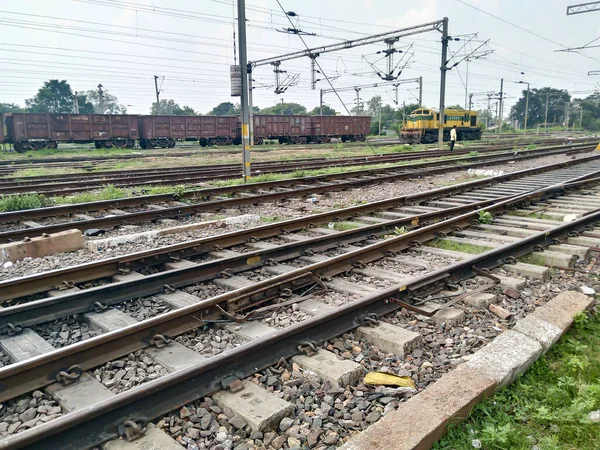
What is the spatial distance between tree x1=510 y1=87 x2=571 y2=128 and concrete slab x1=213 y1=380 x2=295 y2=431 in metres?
120

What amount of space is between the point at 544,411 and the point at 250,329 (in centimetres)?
216

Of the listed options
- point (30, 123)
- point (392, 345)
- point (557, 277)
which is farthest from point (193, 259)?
point (30, 123)

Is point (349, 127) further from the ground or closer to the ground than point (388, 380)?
further from the ground

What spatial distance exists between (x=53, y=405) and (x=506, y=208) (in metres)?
8.06

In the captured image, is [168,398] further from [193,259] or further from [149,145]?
[149,145]

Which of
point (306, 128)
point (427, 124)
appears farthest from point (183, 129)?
point (427, 124)

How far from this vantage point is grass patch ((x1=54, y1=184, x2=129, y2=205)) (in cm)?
1041

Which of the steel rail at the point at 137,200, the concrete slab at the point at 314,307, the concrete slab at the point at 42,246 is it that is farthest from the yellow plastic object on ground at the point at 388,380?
the steel rail at the point at 137,200

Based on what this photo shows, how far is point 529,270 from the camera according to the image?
5.45 meters

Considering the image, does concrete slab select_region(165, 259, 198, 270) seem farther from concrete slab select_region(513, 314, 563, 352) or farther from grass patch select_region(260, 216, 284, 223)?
concrete slab select_region(513, 314, 563, 352)

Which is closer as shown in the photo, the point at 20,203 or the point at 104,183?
the point at 20,203

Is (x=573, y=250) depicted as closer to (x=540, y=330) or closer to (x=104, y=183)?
(x=540, y=330)

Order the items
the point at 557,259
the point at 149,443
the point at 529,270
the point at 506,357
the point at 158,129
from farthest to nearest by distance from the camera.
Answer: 1. the point at 158,129
2. the point at 557,259
3. the point at 529,270
4. the point at 506,357
5. the point at 149,443

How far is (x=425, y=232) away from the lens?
271 inches
